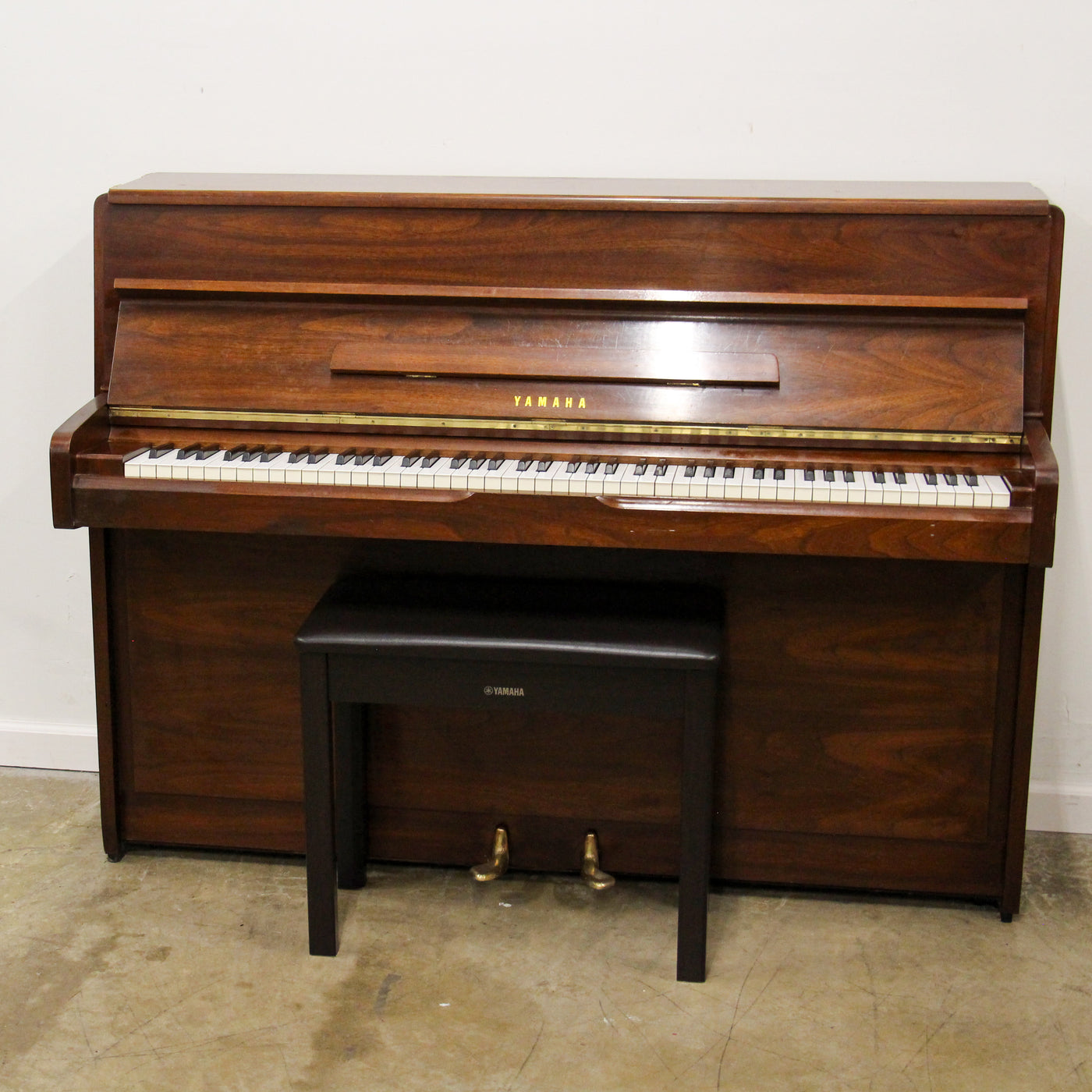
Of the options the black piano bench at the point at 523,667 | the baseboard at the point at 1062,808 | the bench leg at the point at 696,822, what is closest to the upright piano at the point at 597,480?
the black piano bench at the point at 523,667

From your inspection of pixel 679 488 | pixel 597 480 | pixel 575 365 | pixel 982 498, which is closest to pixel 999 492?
pixel 982 498

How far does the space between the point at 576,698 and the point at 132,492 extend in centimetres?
79

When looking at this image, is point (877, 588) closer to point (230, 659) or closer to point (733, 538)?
point (733, 538)

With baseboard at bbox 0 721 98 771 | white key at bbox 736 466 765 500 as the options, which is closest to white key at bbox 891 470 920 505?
white key at bbox 736 466 765 500

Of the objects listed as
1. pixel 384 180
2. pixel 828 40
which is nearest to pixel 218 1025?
pixel 384 180


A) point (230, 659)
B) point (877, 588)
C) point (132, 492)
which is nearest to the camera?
point (132, 492)

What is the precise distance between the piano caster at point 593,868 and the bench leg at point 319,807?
45 cm

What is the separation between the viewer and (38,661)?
321 cm

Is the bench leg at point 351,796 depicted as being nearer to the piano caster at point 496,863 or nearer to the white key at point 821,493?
the piano caster at point 496,863

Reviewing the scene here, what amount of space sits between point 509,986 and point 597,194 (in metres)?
1.34

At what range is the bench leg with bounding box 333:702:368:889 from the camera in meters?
2.62

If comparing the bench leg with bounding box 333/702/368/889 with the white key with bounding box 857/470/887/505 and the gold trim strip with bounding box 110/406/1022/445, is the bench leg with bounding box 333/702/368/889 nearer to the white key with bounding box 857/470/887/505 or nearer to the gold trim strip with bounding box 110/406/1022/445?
the gold trim strip with bounding box 110/406/1022/445

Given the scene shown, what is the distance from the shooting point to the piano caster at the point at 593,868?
254cm

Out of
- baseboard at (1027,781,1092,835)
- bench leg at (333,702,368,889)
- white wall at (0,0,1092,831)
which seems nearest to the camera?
bench leg at (333,702,368,889)
